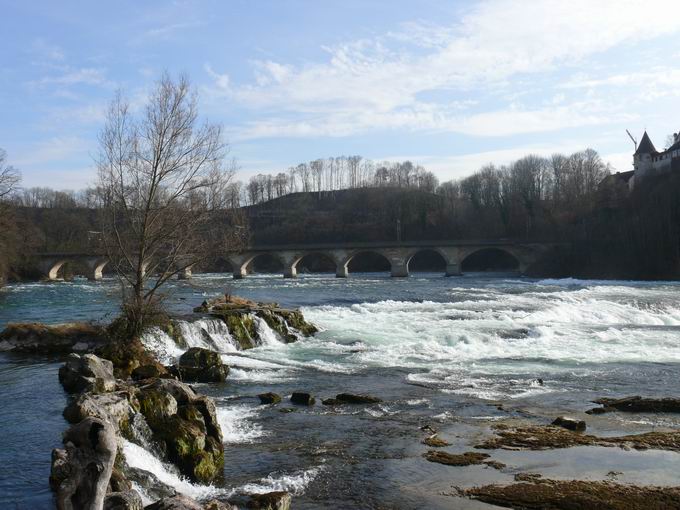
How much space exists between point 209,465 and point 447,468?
345 cm

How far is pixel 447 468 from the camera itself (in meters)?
9.38

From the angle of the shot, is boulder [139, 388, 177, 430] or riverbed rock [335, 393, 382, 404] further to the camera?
riverbed rock [335, 393, 382, 404]

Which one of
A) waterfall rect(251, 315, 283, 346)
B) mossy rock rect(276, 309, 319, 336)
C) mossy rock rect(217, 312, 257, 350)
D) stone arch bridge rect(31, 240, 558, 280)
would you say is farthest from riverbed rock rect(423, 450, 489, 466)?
stone arch bridge rect(31, 240, 558, 280)

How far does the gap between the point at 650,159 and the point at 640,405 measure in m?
79.8

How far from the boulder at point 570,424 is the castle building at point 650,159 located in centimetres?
7356

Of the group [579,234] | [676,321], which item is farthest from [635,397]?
[579,234]

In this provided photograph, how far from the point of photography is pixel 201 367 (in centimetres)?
1612

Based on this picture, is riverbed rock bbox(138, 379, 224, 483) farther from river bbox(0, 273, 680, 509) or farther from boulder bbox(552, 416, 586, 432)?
boulder bbox(552, 416, 586, 432)

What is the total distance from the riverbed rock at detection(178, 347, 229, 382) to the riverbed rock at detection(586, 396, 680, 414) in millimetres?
8582

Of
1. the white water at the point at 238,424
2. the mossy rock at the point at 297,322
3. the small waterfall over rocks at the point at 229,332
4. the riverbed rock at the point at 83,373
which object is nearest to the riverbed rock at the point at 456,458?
the white water at the point at 238,424

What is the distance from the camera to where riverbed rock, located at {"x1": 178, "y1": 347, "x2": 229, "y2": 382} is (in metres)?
15.9

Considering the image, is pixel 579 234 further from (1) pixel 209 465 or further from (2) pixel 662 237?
(1) pixel 209 465

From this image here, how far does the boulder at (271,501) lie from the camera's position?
25.6 feet

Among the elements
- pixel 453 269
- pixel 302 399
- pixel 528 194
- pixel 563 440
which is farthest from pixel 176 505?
pixel 528 194
